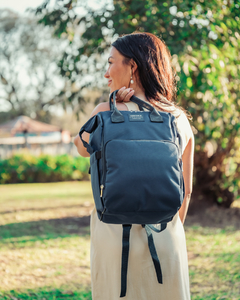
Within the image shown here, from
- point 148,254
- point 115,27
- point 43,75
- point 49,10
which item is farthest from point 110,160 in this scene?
point 43,75

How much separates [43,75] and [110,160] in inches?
1270

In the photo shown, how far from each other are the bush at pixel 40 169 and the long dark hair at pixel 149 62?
1361 cm

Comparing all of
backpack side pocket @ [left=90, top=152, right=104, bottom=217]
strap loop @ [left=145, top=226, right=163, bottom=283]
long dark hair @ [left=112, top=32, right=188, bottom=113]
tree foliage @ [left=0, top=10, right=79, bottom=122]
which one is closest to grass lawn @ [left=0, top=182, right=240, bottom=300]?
strap loop @ [left=145, top=226, right=163, bottom=283]

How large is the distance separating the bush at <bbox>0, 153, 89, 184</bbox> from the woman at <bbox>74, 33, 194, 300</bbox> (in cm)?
1353

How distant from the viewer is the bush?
570 inches

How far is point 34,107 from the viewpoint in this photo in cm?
3247

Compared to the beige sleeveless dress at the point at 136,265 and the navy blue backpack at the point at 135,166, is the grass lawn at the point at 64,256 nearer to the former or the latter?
the beige sleeveless dress at the point at 136,265

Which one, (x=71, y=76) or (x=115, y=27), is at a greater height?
(x=115, y=27)

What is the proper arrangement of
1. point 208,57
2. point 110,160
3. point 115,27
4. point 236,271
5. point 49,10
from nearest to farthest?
point 110,160
point 236,271
point 208,57
point 115,27
point 49,10

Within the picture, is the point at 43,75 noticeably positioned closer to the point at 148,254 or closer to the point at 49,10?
the point at 49,10

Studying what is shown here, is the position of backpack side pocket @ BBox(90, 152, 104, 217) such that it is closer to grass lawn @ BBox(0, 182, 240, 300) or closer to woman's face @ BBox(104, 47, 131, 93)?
woman's face @ BBox(104, 47, 131, 93)

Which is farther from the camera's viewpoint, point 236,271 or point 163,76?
point 236,271

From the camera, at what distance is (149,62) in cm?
153

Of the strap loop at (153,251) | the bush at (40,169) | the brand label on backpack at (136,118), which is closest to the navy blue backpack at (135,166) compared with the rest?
the brand label on backpack at (136,118)
